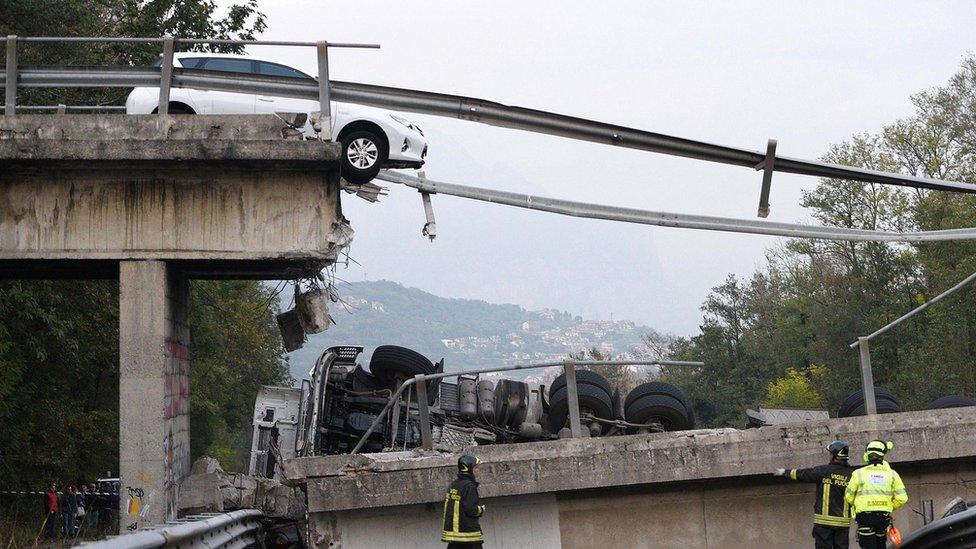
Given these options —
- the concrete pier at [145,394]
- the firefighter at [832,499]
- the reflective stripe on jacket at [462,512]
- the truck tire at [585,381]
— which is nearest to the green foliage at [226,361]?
the truck tire at [585,381]

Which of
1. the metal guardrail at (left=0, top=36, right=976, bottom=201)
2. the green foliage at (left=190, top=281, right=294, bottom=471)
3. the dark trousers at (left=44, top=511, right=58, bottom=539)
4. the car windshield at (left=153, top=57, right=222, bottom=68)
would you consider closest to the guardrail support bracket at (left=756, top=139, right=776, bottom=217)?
the metal guardrail at (left=0, top=36, right=976, bottom=201)

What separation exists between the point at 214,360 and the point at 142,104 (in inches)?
1400

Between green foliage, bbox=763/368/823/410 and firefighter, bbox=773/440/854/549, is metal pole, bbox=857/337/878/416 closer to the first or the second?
firefighter, bbox=773/440/854/549

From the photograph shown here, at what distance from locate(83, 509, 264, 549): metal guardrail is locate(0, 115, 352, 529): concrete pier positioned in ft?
3.20

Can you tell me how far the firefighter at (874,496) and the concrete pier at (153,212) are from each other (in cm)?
536

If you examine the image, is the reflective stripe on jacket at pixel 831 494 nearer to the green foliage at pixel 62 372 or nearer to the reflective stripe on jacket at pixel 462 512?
the reflective stripe on jacket at pixel 462 512

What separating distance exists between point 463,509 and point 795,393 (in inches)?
2279

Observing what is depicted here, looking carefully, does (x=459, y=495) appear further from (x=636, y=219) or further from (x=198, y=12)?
(x=198, y=12)

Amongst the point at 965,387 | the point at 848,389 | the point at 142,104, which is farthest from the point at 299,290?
the point at 848,389

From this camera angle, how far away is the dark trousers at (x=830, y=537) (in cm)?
1033

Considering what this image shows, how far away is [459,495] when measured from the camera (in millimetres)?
10297

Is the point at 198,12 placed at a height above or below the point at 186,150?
above

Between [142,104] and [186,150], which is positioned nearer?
[186,150]

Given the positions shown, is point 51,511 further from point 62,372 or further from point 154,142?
point 154,142
